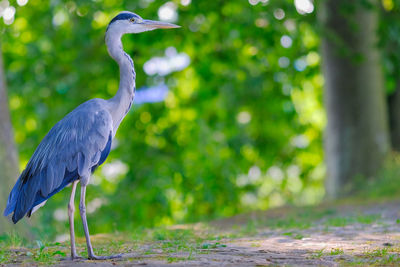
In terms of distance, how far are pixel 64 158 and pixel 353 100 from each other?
25.7ft

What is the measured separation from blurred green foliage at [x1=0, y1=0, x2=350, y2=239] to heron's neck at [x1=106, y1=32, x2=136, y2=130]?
493 centimetres

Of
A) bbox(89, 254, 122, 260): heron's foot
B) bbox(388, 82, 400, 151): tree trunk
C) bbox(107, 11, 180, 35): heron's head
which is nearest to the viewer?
bbox(89, 254, 122, 260): heron's foot

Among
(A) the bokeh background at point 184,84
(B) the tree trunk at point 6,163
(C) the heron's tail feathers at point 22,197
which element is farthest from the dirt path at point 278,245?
(A) the bokeh background at point 184,84

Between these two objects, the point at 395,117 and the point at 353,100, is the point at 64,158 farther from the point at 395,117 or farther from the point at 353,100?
the point at 395,117

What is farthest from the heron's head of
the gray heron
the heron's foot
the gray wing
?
the heron's foot

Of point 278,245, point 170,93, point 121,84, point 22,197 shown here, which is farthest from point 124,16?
point 170,93

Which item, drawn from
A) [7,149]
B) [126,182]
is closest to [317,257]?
[7,149]

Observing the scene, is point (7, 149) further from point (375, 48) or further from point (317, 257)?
point (375, 48)

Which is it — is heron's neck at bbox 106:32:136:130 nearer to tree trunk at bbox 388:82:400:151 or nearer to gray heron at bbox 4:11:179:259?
gray heron at bbox 4:11:179:259

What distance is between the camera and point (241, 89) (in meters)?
12.8

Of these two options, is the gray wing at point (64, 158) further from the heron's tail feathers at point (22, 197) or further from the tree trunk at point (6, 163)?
the tree trunk at point (6, 163)

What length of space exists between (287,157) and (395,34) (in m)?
5.95

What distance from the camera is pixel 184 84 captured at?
14836 millimetres

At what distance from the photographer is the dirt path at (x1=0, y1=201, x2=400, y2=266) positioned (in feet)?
13.8
